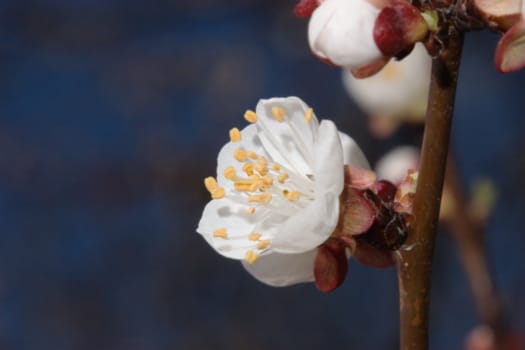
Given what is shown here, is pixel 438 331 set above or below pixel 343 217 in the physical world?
below

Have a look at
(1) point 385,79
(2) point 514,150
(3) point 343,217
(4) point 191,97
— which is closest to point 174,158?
(4) point 191,97

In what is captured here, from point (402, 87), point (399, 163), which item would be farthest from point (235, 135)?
point (399, 163)

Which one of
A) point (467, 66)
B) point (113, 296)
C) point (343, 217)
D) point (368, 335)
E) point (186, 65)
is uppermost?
point (343, 217)

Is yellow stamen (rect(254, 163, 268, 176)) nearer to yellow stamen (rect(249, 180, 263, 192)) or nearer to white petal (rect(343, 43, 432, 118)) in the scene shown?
yellow stamen (rect(249, 180, 263, 192))

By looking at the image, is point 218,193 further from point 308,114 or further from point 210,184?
point 308,114

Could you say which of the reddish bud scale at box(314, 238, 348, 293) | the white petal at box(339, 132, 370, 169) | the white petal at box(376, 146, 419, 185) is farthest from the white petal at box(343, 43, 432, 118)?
the reddish bud scale at box(314, 238, 348, 293)

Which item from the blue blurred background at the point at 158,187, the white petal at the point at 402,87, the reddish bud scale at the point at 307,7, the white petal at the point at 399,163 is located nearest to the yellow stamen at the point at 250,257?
the reddish bud scale at the point at 307,7

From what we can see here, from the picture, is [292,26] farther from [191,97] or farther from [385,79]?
[385,79]
